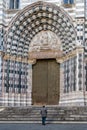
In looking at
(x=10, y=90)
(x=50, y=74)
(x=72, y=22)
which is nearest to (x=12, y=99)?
(x=10, y=90)

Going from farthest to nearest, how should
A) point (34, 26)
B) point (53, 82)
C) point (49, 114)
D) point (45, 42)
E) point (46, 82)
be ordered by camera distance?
1. point (34, 26)
2. point (45, 42)
3. point (46, 82)
4. point (53, 82)
5. point (49, 114)

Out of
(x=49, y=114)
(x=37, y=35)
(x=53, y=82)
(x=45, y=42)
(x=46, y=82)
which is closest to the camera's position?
(x=49, y=114)

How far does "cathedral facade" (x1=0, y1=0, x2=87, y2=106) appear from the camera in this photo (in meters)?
20.9

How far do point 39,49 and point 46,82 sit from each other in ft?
6.89

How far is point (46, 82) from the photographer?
2192 centimetres

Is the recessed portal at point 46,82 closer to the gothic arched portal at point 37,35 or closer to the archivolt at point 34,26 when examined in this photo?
the gothic arched portal at point 37,35

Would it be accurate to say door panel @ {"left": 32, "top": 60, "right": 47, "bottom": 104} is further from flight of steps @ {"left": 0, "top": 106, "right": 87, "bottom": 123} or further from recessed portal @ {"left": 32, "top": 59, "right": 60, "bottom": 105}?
flight of steps @ {"left": 0, "top": 106, "right": 87, "bottom": 123}

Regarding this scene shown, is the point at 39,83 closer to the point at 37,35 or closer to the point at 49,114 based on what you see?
the point at 37,35

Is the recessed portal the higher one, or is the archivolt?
the archivolt

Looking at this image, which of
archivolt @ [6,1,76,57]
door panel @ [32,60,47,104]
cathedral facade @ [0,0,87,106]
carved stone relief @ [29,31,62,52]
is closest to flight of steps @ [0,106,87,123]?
cathedral facade @ [0,0,87,106]

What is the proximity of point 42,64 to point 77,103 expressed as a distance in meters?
3.87

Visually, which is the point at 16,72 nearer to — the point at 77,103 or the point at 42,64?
the point at 42,64

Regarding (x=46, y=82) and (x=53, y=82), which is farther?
(x=46, y=82)

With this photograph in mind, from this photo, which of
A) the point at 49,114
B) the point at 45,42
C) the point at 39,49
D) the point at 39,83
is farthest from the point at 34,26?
the point at 49,114
